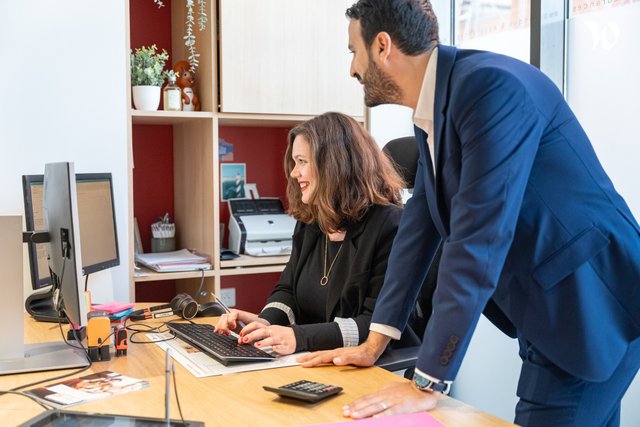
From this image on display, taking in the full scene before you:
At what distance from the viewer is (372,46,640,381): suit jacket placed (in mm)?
1241

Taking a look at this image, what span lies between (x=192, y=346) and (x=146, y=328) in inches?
12.7

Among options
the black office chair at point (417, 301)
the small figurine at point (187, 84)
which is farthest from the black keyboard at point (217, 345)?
the small figurine at point (187, 84)

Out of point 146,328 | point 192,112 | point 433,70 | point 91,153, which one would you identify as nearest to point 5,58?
point 91,153

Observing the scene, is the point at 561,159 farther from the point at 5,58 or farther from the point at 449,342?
the point at 5,58

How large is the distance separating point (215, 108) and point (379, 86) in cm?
180

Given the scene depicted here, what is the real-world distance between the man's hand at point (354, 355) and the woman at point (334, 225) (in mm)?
296

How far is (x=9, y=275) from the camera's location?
5.59ft

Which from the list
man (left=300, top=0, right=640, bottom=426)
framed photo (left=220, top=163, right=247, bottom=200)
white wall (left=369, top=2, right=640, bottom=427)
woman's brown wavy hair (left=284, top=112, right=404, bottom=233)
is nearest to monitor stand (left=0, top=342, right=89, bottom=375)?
man (left=300, top=0, right=640, bottom=426)

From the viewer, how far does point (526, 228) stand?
1334 millimetres

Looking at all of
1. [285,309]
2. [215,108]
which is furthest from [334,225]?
[215,108]

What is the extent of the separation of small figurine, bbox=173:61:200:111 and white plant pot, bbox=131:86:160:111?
174mm

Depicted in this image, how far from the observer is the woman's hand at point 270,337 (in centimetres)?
179

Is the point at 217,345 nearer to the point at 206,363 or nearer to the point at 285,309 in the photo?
the point at 206,363

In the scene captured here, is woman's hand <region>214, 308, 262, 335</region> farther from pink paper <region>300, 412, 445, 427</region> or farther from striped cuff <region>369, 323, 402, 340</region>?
pink paper <region>300, 412, 445, 427</region>
